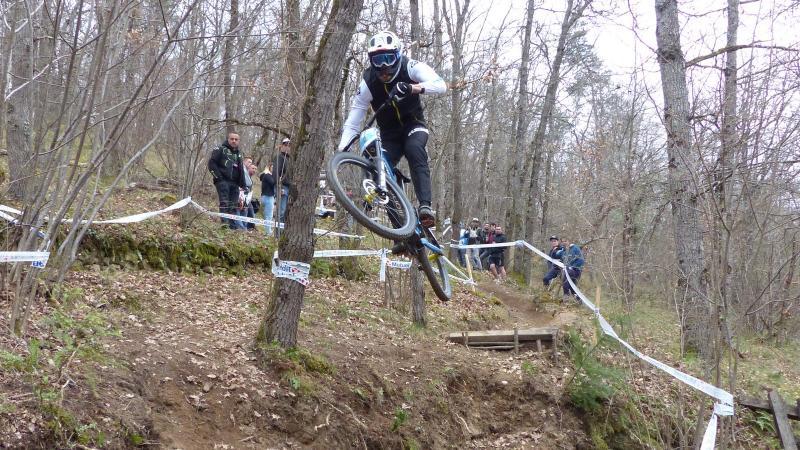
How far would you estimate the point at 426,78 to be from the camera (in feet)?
17.4

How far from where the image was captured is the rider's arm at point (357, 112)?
18.3ft

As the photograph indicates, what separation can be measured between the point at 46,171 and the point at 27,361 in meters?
1.27

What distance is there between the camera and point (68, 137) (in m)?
4.20

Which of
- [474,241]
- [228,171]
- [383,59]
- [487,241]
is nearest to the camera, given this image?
[383,59]

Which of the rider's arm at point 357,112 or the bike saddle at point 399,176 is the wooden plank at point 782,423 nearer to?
the bike saddle at point 399,176

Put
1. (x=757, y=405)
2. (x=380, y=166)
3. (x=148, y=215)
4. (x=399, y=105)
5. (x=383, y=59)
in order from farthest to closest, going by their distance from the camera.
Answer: (x=148, y=215) → (x=757, y=405) → (x=399, y=105) → (x=380, y=166) → (x=383, y=59)

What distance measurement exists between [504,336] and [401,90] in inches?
163

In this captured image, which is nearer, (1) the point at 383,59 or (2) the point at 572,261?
(1) the point at 383,59

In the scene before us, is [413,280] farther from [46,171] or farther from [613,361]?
[46,171]

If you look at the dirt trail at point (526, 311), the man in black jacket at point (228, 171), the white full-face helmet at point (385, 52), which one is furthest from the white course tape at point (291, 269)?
the dirt trail at point (526, 311)

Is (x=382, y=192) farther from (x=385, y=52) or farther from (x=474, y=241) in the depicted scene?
(x=474, y=241)

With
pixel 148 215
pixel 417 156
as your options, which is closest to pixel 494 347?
pixel 417 156

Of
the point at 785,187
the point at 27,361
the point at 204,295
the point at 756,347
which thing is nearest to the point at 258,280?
the point at 204,295

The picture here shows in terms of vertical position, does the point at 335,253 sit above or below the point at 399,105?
below
